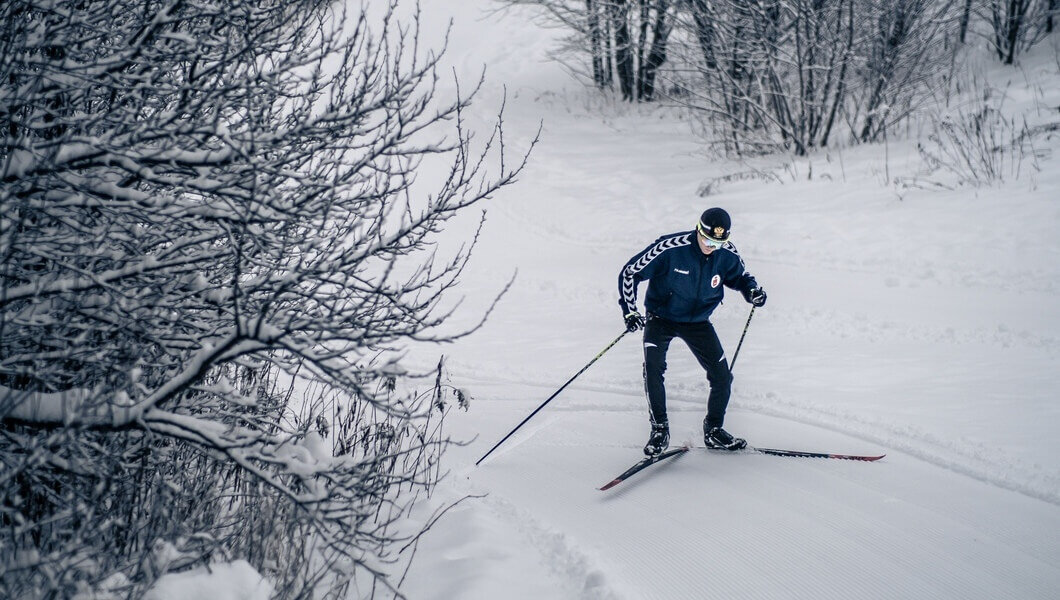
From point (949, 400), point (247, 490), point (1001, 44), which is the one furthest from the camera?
point (1001, 44)

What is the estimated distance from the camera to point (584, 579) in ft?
15.5

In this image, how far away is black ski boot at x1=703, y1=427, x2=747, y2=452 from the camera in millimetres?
6453

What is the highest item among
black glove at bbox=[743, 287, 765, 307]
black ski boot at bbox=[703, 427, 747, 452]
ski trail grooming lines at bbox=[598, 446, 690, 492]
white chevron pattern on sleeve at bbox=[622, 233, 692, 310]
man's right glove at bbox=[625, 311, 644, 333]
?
white chevron pattern on sleeve at bbox=[622, 233, 692, 310]

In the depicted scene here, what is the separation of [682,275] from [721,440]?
1.49 meters

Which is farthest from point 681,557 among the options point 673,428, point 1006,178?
point 1006,178

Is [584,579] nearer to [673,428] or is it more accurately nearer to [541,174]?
[673,428]

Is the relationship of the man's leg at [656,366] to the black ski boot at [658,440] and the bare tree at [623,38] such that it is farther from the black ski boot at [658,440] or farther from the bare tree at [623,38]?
the bare tree at [623,38]

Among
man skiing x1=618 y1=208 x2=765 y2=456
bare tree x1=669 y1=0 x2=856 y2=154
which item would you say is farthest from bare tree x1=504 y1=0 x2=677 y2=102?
man skiing x1=618 y1=208 x2=765 y2=456

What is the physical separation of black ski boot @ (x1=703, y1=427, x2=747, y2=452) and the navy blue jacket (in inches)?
38.9

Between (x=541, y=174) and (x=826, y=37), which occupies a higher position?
(x=826, y=37)

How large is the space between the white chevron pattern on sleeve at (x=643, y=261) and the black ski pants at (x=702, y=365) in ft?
1.29

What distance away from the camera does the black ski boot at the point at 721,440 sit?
254 inches

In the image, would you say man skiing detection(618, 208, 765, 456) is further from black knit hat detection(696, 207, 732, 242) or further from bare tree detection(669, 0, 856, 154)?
bare tree detection(669, 0, 856, 154)

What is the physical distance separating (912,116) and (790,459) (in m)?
12.9
